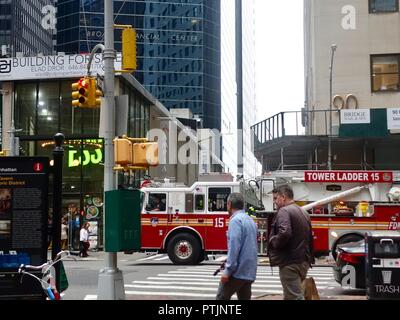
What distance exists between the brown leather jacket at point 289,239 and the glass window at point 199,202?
12.4m

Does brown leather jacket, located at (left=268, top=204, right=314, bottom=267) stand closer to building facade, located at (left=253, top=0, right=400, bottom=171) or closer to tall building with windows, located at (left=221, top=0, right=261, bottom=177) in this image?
building facade, located at (left=253, top=0, right=400, bottom=171)

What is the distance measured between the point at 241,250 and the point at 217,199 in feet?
42.5

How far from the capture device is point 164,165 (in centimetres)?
4653

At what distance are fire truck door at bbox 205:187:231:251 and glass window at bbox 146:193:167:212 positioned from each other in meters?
1.51

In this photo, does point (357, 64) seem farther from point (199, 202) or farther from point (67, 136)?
point (67, 136)

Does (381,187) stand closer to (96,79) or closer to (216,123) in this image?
(96,79)

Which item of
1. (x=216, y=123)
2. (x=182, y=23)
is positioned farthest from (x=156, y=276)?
(x=216, y=123)

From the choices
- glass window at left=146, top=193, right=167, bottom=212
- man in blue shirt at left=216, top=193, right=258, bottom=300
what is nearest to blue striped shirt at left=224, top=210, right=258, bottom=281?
man in blue shirt at left=216, top=193, right=258, bottom=300

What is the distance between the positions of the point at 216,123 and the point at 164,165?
58394mm

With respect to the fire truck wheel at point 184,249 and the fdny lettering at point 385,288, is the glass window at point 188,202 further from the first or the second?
the fdny lettering at point 385,288

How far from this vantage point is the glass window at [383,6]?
2811cm

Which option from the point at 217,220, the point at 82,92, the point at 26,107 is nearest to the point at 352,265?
the point at 82,92

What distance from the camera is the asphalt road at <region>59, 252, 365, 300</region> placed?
12.7 meters

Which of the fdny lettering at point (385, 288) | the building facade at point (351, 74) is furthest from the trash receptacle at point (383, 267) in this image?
the building facade at point (351, 74)
